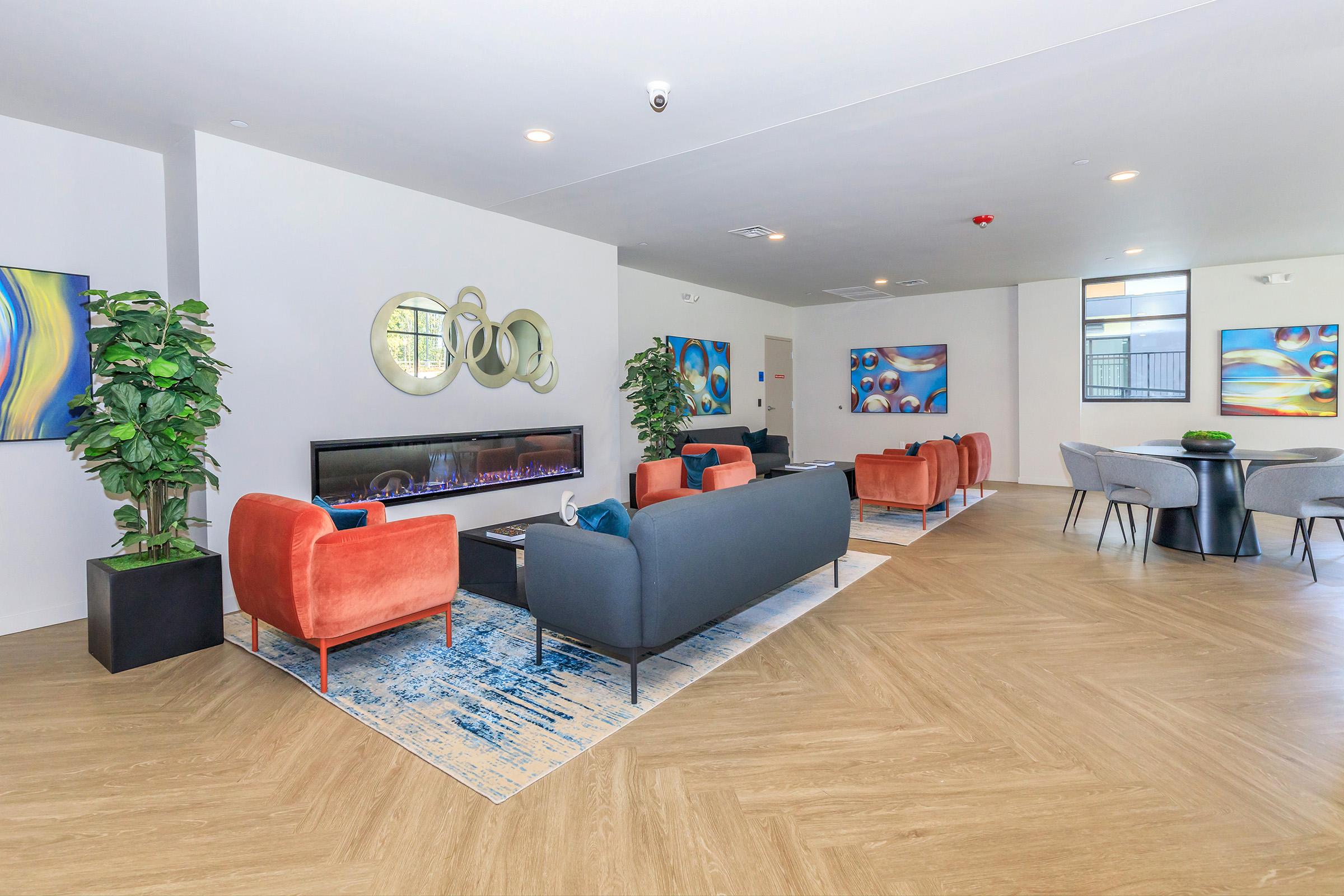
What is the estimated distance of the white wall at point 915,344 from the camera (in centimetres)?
973

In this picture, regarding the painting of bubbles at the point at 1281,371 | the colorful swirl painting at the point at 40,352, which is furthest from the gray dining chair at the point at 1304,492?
the colorful swirl painting at the point at 40,352

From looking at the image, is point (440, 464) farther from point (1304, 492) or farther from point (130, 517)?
point (1304, 492)

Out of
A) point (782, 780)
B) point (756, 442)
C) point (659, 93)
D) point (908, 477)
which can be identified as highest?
point (659, 93)

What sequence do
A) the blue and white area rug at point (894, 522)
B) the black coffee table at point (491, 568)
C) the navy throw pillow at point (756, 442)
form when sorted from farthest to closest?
the navy throw pillow at point (756, 442) → the blue and white area rug at point (894, 522) → the black coffee table at point (491, 568)

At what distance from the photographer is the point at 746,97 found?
3.49m

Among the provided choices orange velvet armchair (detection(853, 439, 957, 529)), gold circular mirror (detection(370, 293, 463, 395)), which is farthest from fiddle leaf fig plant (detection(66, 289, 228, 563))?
orange velvet armchair (detection(853, 439, 957, 529))

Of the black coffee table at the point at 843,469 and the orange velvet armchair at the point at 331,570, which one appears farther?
the black coffee table at the point at 843,469

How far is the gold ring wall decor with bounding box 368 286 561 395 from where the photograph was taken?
4930mm

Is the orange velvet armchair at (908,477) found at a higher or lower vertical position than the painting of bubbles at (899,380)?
lower

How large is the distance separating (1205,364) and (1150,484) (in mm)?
4391

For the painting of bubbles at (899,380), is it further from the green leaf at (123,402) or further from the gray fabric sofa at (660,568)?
the green leaf at (123,402)

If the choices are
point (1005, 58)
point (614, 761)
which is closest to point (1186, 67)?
point (1005, 58)

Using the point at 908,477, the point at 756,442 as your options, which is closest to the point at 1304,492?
the point at 908,477

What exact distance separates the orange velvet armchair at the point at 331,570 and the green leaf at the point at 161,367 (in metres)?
0.71
